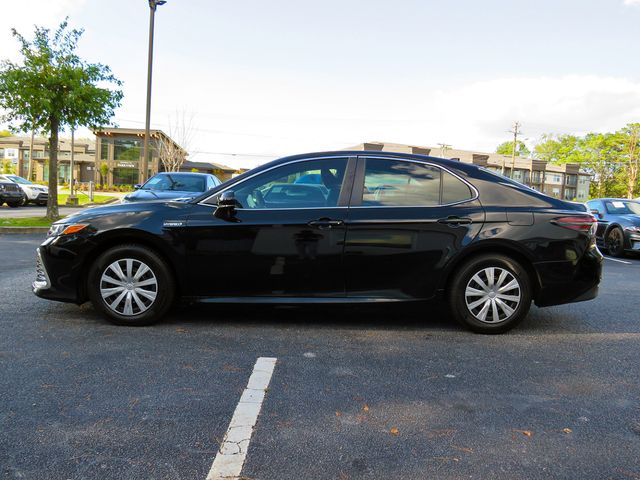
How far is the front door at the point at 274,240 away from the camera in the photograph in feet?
14.1

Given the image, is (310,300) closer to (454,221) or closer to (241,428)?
(454,221)

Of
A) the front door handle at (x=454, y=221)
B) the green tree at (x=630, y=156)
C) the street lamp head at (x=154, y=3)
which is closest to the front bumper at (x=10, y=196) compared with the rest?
the street lamp head at (x=154, y=3)

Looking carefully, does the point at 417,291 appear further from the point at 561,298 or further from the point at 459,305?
the point at 561,298

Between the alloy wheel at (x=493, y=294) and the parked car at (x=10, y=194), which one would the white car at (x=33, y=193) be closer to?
the parked car at (x=10, y=194)

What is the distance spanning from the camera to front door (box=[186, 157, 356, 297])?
14.1 feet

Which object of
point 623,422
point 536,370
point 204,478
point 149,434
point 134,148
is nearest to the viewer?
point 204,478

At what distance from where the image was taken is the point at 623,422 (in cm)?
281

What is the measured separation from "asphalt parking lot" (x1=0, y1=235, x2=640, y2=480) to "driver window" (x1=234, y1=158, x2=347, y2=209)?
3.68 feet

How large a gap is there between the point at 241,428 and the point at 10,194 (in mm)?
23035

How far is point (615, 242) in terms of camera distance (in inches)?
451

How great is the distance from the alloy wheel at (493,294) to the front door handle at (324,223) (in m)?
1.26

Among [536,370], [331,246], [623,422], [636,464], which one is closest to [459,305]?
[536,370]

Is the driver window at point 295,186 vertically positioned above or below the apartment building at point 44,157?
below

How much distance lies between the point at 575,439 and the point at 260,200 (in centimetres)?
295
